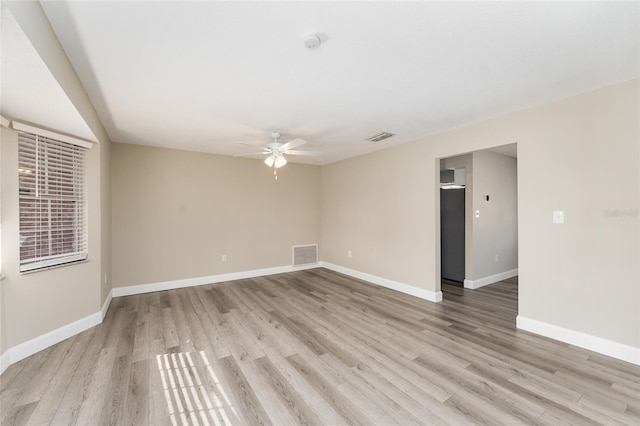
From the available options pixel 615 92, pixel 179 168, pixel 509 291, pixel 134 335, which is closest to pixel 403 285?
pixel 509 291

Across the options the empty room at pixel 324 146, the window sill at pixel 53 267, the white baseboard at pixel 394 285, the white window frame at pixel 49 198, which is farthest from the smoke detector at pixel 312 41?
the white baseboard at pixel 394 285

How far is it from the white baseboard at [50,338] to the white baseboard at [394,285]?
4.11 meters

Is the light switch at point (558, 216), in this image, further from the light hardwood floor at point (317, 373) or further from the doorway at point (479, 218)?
the doorway at point (479, 218)

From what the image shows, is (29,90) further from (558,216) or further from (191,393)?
(558,216)

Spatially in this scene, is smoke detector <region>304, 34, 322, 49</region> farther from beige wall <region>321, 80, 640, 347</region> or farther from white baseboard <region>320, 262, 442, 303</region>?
white baseboard <region>320, 262, 442, 303</region>

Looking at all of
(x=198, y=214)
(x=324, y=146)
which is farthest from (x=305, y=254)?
(x=324, y=146)

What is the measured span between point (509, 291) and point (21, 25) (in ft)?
19.5

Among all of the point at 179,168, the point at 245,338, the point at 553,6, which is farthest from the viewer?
the point at 179,168

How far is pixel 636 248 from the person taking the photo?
7.73ft

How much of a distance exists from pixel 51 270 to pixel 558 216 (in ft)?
17.5

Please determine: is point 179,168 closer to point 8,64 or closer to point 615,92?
point 8,64

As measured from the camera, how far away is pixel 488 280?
4820mm

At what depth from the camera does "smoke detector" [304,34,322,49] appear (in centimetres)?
173

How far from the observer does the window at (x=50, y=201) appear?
257cm
